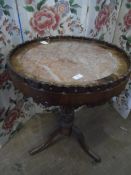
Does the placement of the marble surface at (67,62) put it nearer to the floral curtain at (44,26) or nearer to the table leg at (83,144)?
the floral curtain at (44,26)

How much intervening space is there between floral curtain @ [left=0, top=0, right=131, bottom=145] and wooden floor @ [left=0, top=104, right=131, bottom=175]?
84 millimetres

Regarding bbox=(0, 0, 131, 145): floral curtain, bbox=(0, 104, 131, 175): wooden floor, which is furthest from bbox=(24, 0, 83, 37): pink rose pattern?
bbox=(0, 104, 131, 175): wooden floor

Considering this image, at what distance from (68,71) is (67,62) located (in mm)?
82

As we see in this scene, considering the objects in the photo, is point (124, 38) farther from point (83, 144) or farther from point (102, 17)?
point (83, 144)

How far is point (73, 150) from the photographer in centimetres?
135

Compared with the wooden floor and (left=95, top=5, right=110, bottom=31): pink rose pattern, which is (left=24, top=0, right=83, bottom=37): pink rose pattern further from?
the wooden floor

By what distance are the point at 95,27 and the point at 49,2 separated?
390 mm

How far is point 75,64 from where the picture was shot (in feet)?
3.12

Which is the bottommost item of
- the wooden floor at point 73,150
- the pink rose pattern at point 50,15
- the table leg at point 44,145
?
the wooden floor at point 73,150

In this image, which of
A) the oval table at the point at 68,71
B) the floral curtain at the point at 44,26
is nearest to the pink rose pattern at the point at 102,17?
the floral curtain at the point at 44,26

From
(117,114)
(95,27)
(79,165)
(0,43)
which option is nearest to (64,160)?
(79,165)

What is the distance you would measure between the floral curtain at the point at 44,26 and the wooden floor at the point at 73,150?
0.08 meters

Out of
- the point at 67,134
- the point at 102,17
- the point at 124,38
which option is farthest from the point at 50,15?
the point at 67,134

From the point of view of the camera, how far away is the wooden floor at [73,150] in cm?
122
